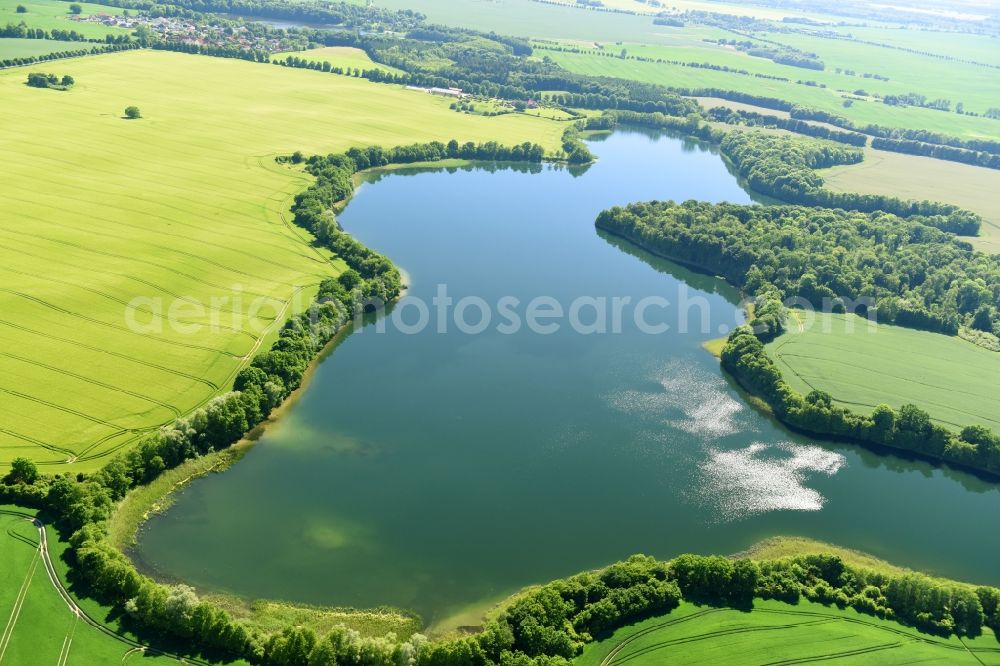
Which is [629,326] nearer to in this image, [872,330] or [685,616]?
[872,330]

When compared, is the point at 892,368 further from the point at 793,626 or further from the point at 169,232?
the point at 169,232

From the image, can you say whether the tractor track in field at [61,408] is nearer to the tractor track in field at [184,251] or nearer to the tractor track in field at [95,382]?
the tractor track in field at [95,382]

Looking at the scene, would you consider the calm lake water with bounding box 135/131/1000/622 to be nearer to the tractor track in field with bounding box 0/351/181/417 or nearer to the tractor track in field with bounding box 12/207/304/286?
the tractor track in field with bounding box 0/351/181/417

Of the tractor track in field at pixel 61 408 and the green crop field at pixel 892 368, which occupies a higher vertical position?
the green crop field at pixel 892 368

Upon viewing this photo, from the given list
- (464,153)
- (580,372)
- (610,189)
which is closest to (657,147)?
(610,189)

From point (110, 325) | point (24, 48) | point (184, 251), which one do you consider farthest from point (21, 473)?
point (24, 48)

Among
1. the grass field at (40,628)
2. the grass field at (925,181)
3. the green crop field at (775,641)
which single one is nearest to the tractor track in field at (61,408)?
the grass field at (40,628)
